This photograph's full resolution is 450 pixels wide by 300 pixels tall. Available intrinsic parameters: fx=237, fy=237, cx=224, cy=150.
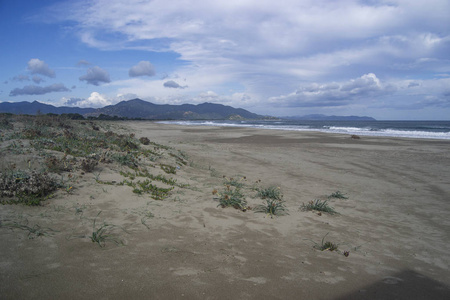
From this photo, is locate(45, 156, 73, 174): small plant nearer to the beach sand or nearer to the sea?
the beach sand

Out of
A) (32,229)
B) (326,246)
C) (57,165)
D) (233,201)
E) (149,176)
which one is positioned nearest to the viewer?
(32,229)

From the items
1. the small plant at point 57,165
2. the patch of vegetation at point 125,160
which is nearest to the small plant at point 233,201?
the patch of vegetation at point 125,160

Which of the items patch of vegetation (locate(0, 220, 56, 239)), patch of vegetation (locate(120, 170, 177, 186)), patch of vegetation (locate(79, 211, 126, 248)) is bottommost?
patch of vegetation (locate(79, 211, 126, 248))

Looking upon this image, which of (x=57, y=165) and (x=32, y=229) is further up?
(x=57, y=165)

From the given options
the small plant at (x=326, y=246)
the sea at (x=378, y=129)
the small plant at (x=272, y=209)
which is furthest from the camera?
the sea at (x=378, y=129)

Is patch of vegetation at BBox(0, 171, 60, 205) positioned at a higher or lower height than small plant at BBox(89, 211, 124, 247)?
higher

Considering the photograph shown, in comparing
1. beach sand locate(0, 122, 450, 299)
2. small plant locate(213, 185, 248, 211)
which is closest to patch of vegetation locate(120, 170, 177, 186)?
beach sand locate(0, 122, 450, 299)

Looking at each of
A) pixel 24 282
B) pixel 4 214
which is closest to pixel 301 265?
pixel 24 282

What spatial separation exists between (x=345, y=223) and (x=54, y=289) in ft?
16.6

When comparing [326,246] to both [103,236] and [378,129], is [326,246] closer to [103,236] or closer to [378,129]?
[103,236]

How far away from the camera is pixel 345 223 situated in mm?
5055

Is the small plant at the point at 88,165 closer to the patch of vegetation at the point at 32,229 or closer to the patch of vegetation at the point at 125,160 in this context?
the patch of vegetation at the point at 125,160

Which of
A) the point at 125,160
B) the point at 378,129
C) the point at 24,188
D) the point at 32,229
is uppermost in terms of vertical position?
the point at 378,129

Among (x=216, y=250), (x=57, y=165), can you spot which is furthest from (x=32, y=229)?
(x=57, y=165)
